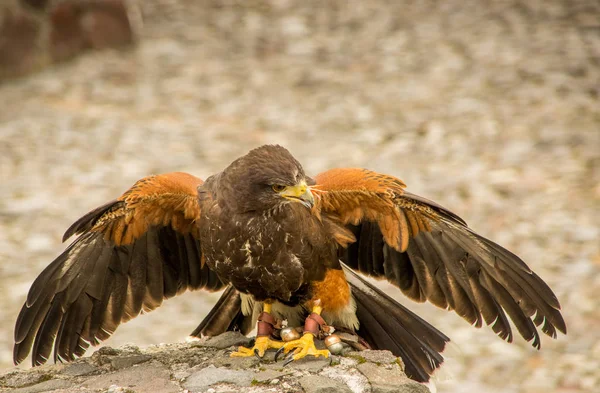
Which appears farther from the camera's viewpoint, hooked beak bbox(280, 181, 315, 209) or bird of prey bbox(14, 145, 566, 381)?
bird of prey bbox(14, 145, 566, 381)

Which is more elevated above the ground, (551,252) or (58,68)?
(58,68)

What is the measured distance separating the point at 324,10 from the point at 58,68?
4561 millimetres

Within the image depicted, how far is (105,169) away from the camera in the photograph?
11.2 meters

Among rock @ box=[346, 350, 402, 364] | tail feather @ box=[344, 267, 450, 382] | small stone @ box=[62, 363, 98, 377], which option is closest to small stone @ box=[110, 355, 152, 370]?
small stone @ box=[62, 363, 98, 377]

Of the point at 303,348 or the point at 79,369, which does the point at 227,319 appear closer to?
the point at 303,348

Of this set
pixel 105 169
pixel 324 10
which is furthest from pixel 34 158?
pixel 324 10

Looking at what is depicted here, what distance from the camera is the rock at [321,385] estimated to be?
4609 mm

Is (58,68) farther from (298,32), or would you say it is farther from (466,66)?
(466,66)

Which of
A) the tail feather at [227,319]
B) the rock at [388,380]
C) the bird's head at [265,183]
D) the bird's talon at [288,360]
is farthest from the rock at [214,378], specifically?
the bird's head at [265,183]

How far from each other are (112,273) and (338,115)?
7.76m

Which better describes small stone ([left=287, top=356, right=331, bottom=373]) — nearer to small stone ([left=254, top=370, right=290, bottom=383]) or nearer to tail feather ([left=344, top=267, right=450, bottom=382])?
small stone ([left=254, top=370, right=290, bottom=383])

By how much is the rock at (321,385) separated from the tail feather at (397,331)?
0.82 m

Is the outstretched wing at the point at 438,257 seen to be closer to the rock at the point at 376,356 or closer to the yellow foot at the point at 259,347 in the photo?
the rock at the point at 376,356

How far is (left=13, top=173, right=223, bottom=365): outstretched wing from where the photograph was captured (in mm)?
5180
